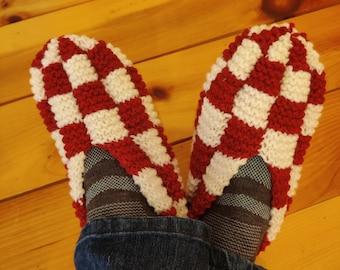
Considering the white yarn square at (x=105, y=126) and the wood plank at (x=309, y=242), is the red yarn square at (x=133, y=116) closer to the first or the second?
the white yarn square at (x=105, y=126)

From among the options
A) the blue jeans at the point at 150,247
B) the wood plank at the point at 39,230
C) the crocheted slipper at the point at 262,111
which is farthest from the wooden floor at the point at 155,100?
the blue jeans at the point at 150,247

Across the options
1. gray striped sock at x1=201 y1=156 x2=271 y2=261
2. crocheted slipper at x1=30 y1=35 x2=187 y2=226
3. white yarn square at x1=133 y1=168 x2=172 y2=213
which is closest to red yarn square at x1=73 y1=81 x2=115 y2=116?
crocheted slipper at x1=30 y1=35 x2=187 y2=226

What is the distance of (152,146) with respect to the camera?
0.68 metres

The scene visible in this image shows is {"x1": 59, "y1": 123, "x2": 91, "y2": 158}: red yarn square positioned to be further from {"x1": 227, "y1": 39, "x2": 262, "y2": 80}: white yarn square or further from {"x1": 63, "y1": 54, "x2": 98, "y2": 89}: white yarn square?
{"x1": 227, "y1": 39, "x2": 262, "y2": 80}: white yarn square

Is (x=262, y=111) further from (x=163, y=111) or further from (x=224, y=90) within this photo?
(x=163, y=111)

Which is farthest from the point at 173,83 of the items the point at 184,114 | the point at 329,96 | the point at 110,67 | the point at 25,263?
the point at 25,263

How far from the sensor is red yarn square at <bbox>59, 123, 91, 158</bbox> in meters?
0.68

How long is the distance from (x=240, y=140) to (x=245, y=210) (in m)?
0.10

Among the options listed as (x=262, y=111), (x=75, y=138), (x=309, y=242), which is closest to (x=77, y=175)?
(x=75, y=138)

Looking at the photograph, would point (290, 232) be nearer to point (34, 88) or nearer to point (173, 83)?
point (173, 83)

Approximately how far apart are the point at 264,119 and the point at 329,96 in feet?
0.70

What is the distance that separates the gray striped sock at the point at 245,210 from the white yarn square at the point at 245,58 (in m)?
0.13

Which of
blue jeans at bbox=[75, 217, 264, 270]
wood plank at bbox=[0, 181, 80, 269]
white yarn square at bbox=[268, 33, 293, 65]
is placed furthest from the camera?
wood plank at bbox=[0, 181, 80, 269]

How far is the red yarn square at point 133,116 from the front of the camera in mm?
678
